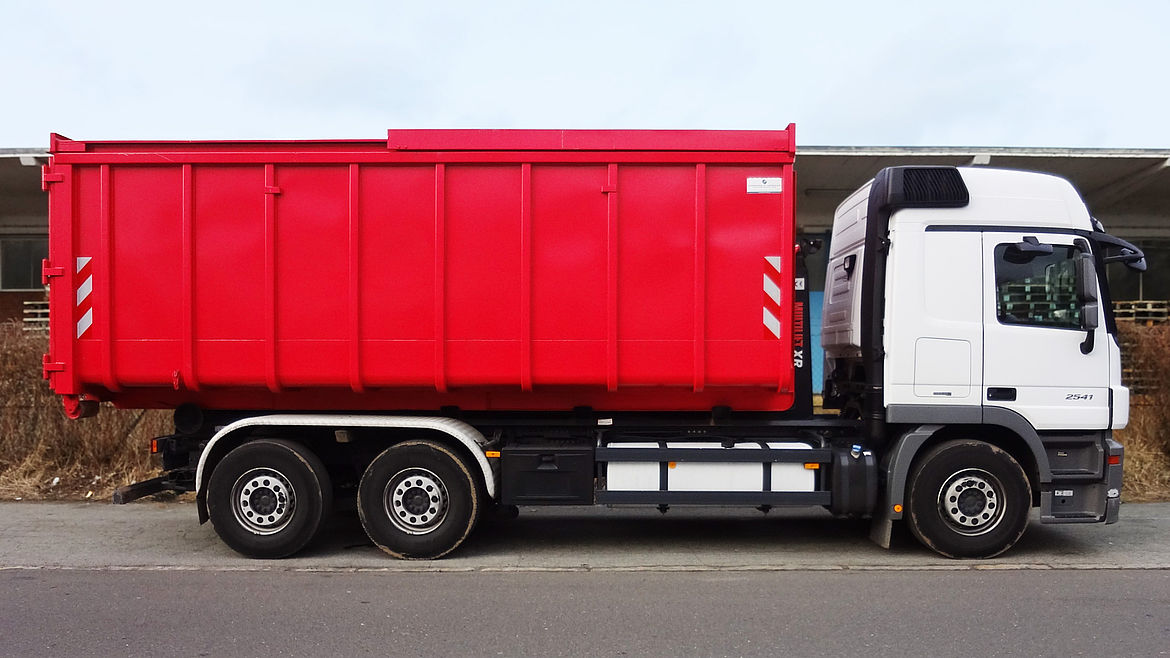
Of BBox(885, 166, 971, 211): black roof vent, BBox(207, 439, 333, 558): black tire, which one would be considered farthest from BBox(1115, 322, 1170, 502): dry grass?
BBox(207, 439, 333, 558): black tire

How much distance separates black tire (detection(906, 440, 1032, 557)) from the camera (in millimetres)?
5797

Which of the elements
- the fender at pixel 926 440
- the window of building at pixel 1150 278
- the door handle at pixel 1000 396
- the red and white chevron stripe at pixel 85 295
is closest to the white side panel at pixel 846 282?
the fender at pixel 926 440

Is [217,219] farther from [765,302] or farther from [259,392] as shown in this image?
[765,302]

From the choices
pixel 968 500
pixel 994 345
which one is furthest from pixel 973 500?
pixel 994 345

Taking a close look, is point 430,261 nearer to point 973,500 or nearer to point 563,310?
point 563,310

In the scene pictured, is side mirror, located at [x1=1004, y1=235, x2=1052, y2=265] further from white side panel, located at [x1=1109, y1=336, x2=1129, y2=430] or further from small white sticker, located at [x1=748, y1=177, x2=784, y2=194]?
small white sticker, located at [x1=748, y1=177, x2=784, y2=194]

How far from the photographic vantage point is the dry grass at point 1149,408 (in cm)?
902

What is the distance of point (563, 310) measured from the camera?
5.86 m

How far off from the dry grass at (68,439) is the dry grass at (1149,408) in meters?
0.01

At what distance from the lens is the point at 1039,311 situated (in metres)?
5.90

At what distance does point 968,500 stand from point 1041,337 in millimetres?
1309

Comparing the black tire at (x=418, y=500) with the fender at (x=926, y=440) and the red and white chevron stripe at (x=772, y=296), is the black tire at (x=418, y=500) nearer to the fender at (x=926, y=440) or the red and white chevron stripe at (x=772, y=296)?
the red and white chevron stripe at (x=772, y=296)

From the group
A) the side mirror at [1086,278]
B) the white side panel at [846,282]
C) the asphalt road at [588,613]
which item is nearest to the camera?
the asphalt road at [588,613]

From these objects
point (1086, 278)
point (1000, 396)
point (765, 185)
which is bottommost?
point (1000, 396)
